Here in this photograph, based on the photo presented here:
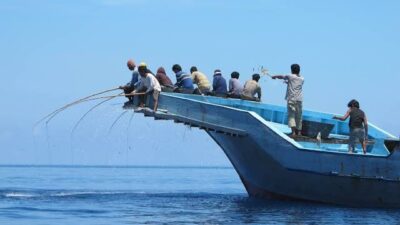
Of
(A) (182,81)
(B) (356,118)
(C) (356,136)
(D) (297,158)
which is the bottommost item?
(D) (297,158)

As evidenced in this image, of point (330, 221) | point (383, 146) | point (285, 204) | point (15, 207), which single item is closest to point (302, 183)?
point (285, 204)

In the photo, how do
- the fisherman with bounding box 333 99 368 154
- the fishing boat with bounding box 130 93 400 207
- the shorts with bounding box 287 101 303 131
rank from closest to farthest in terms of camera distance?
the fishing boat with bounding box 130 93 400 207 < the fisherman with bounding box 333 99 368 154 < the shorts with bounding box 287 101 303 131

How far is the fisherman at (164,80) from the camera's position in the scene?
1033 inches

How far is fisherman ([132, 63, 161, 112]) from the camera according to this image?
25.1 m

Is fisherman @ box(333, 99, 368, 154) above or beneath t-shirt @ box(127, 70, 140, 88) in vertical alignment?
beneath

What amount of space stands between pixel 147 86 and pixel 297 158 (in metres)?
4.45

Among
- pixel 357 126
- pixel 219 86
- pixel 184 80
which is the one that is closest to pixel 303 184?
pixel 357 126

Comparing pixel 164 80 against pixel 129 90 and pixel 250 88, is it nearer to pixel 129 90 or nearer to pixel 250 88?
pixel 129 90

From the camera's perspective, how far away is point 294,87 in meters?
25.1

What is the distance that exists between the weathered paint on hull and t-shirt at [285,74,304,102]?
5.39ft

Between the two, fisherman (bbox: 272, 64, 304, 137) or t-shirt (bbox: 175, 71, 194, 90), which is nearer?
fisherman (bbox: 272, 64, 304, 137)

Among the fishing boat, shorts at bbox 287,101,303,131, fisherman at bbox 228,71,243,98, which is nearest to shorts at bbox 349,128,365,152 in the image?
the fishing boat

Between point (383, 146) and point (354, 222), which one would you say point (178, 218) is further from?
point (383, 146)

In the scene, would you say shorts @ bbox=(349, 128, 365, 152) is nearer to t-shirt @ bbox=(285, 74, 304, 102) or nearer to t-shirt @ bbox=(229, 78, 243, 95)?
t-shirt @ bbox=(285, 74, 304, 102)
